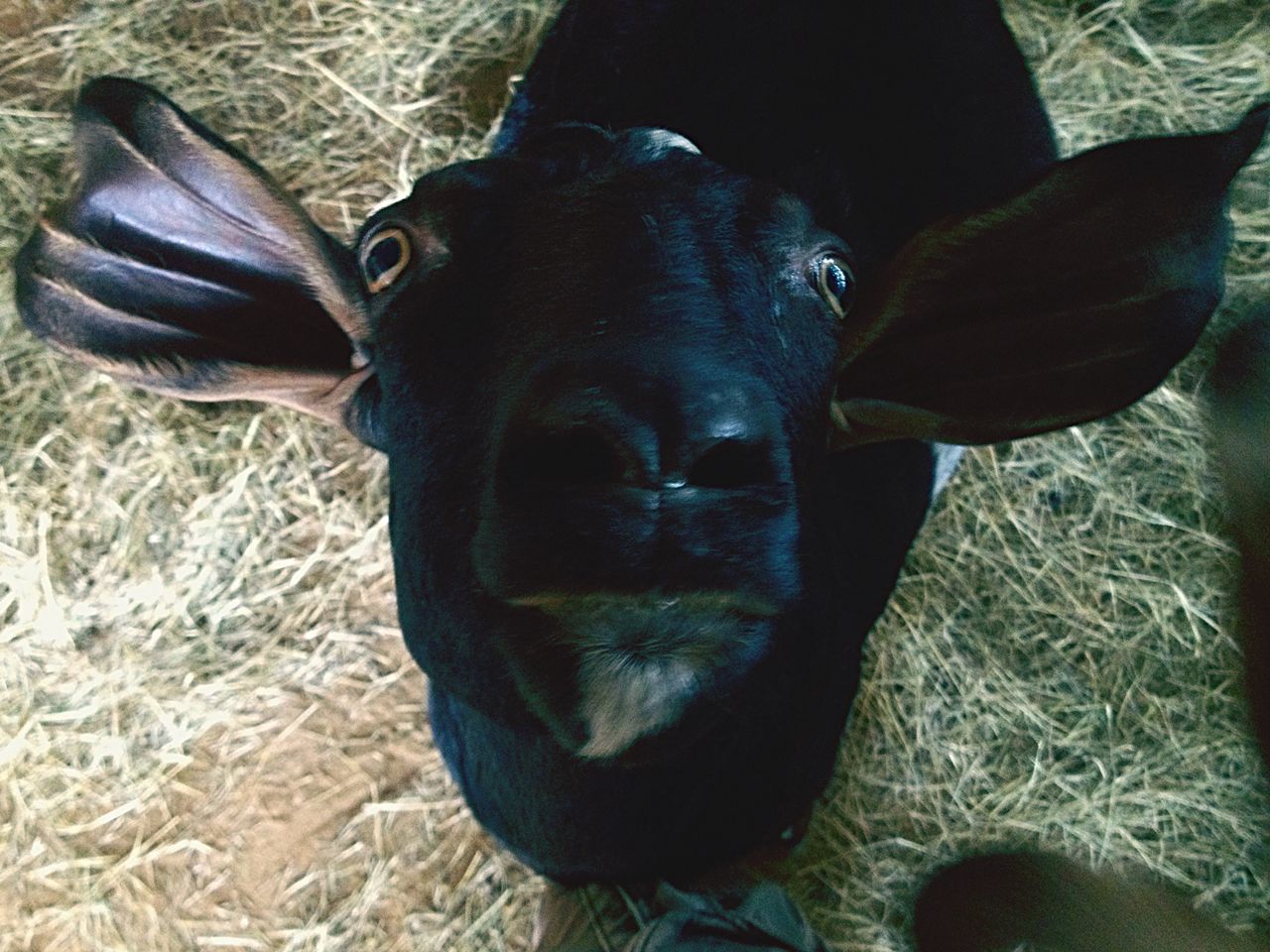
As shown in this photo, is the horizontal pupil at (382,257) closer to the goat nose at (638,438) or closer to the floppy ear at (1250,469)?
the goat nose at (638,438)

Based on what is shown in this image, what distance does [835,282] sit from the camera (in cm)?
150

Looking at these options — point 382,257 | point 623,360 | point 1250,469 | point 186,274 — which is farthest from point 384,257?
point 1250,469

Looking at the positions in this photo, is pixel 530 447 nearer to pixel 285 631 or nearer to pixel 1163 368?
pixel 1163 368

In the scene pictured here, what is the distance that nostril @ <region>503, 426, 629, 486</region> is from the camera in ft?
3.42

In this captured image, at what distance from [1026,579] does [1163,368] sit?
1334 millimetres

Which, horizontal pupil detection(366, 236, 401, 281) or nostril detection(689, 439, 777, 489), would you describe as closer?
nostril detection(689, 439, 777, 489)

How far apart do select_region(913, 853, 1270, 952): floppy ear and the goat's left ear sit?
79cm

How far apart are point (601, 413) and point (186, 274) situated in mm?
957

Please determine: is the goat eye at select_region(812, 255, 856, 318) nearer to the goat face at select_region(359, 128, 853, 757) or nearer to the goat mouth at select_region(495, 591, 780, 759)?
the goat face at select_region(359, 128, 853, 757)

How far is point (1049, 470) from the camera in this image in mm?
2785

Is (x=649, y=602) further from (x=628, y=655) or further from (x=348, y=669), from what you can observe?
(x=348, y=669)

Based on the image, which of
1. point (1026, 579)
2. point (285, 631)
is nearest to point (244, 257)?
point (285, 631)

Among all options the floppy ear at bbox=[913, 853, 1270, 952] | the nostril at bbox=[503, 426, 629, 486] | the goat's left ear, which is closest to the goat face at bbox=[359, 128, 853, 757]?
the nostril at bbox=[503, 426, 629, 486]

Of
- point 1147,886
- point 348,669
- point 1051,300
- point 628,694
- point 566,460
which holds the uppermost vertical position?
point 566,460
